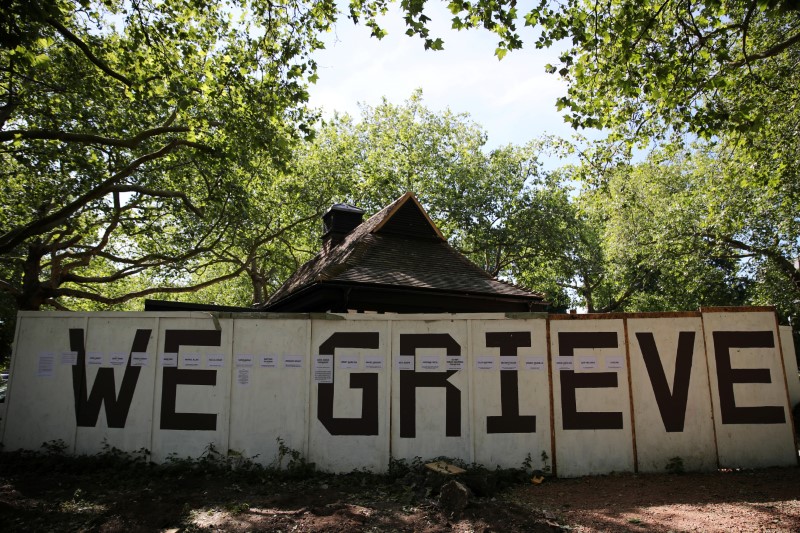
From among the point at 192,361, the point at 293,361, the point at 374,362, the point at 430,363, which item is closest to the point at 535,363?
the point at 430,363

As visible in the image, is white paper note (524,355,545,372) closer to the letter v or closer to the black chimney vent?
the letter v

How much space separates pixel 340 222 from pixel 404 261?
5070 mm

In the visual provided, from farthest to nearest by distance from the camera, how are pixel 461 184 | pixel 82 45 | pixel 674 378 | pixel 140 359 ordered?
pixel 461 184 < pixel 82 45 < pixel 140 359 < pixel 674 378

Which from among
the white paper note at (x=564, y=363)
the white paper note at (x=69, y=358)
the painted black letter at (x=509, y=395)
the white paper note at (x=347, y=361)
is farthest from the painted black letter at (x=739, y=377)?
the white paper note at (x=69, y=358)

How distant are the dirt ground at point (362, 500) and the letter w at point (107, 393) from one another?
673mm

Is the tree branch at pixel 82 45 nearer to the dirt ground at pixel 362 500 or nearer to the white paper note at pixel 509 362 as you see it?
the dirt ground at pixel 362 500

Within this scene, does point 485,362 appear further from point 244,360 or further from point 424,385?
point 244,360

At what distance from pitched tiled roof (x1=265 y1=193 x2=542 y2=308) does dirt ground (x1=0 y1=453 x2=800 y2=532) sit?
231 inches

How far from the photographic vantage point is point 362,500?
6.54 metres

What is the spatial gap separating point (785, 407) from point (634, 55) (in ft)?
21.8

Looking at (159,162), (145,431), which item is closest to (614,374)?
(145,431)

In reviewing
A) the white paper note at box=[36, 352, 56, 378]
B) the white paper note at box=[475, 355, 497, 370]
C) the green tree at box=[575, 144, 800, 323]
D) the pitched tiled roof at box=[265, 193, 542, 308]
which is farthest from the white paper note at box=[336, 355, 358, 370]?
the green tree at box=[575, 144, 800, 323]

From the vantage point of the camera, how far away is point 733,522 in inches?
213

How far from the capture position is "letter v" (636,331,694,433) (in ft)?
25.7
